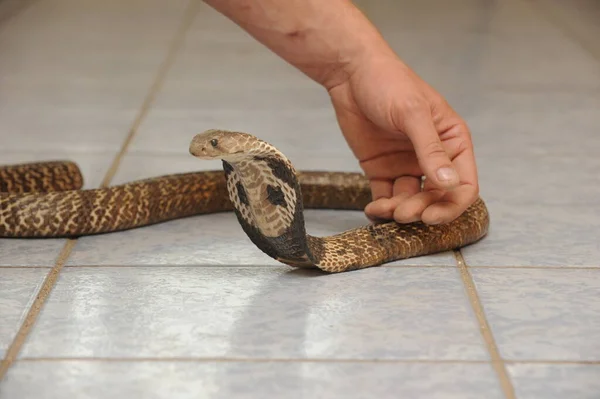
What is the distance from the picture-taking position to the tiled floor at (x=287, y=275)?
1900mm

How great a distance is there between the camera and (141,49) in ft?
16.7

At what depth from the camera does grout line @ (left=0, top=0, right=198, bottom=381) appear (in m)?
2.01

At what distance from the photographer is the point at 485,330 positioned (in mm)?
2096

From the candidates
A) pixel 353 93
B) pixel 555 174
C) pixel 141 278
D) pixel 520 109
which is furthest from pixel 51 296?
pixel 520 109

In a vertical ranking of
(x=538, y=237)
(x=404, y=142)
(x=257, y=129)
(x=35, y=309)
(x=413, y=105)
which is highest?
(x=413, y=105)

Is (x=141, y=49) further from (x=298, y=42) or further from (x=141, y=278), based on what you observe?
(x=141, y=278)

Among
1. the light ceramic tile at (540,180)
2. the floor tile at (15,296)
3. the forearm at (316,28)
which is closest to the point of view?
the floor tile at (15,296)

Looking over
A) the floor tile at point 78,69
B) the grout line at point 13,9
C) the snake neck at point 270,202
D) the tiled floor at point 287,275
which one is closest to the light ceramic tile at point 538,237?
the tiled floor at point 287,275

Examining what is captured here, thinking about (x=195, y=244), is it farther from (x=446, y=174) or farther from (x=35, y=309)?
(x=446, y=174)

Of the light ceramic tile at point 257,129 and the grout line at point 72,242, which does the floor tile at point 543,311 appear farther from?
the light ceramic tile at point 257,129

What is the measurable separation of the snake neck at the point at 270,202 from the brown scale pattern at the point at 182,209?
0.23ft

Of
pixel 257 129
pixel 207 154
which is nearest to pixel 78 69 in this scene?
pixel 257 129

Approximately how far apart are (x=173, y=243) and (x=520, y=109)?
68.8 inches

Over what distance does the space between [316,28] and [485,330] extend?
3.08 ft
